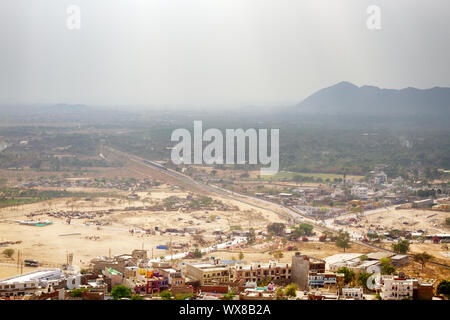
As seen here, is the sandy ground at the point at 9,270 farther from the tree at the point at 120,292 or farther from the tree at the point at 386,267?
the tree at the point at 386,267

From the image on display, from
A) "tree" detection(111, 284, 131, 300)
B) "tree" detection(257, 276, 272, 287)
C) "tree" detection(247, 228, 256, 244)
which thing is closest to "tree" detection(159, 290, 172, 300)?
"tree" detection(111, 284, 131, 300)

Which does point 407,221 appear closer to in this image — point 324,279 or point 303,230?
point 303,230

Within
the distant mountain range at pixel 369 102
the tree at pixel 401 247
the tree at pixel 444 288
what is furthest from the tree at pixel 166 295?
the distant mountain range at pixel 369 102

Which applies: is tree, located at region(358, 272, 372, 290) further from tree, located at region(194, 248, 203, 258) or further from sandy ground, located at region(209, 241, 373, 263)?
tree, located at region(194, 248, 203, 258)

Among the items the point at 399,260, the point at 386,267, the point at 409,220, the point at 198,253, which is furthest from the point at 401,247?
the point at 409,220
